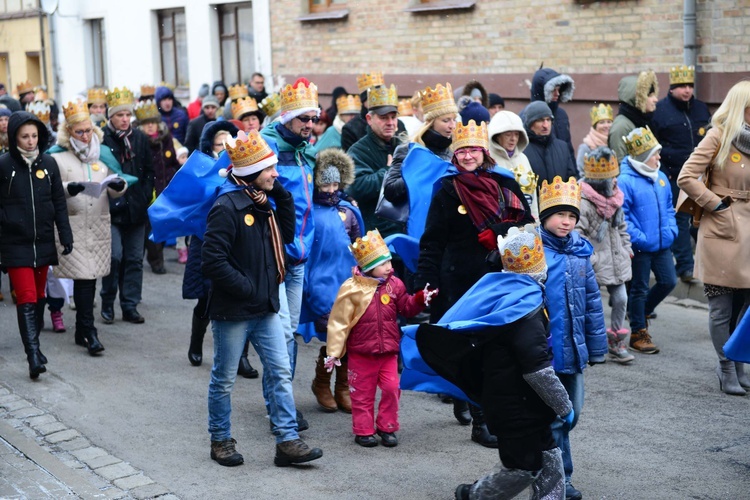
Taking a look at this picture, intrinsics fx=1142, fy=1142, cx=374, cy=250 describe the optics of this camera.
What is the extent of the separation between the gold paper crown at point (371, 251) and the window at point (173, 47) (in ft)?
59.7

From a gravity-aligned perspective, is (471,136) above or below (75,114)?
below

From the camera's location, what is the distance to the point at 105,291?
10.8m

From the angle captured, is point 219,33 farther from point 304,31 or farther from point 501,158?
point 501,158

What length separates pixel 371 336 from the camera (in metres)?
7.10

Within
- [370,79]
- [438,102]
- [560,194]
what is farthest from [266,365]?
[370,79]

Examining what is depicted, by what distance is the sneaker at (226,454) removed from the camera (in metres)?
6.72

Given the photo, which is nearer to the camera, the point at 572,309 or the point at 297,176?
A: the point at 572,309

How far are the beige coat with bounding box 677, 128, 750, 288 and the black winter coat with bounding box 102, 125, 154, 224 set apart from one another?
5.10 meters

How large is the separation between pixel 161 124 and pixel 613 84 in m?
5.61

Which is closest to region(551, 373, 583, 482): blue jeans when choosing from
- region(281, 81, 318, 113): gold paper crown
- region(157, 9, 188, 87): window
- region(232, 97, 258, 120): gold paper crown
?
region(281, 81, 318, 113): gold paper crown

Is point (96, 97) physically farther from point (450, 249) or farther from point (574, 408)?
point (574, 408)

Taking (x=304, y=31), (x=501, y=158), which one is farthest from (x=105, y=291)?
(x=304, y=31)

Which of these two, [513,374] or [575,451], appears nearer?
[513,374]

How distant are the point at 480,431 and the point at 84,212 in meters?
4.39
